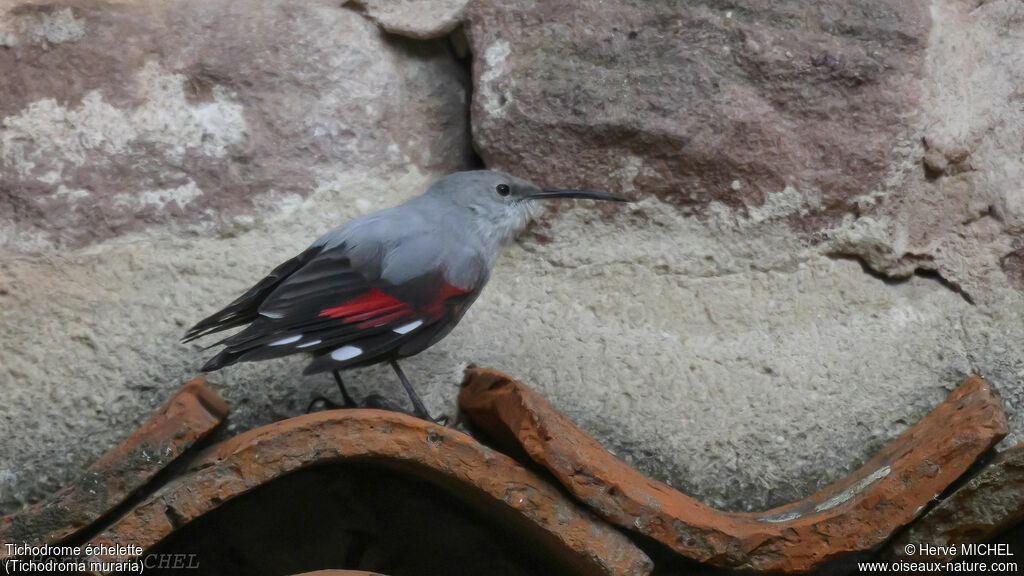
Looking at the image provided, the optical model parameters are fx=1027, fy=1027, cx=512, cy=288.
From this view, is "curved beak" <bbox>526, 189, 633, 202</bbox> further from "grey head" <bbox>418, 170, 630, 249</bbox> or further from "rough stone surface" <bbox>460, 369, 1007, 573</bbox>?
"rough stone surface" <bbox>460, 369, 1007, 573</bbox>

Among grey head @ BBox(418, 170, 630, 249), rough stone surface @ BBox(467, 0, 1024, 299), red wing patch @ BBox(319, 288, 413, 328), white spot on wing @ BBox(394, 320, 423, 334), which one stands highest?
rough stone surface @ BBox(467, 0, 1024, 299)

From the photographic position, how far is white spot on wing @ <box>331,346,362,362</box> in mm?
1824

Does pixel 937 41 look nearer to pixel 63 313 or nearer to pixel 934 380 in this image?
pixel 934 380

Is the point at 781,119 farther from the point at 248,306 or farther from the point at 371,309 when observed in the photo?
the point at 248,306

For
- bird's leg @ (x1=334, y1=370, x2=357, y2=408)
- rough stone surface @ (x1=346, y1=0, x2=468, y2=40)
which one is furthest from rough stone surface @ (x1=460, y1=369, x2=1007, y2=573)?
rough stone surface @ (x1=346, y1=0, x2=468, y2=40)

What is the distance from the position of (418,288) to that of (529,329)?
29 cm

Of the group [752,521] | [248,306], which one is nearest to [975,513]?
[752,521]

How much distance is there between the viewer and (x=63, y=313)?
202 centimetres

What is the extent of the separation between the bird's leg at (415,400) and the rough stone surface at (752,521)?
0.74ft

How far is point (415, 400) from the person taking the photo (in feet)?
6.60

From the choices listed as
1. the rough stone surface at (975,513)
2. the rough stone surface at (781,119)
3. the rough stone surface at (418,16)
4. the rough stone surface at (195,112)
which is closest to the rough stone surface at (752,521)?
the rough stone surface at (975,513)

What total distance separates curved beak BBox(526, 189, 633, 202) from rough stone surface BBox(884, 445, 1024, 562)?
2.80 feet

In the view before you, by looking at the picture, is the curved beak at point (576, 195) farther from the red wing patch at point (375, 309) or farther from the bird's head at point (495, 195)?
the red wing patch at point (375, 309)

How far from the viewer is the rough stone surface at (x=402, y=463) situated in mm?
1576
